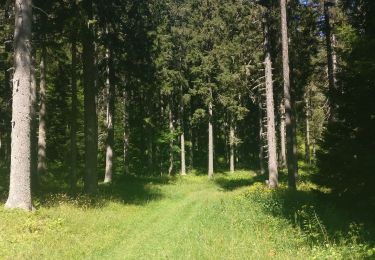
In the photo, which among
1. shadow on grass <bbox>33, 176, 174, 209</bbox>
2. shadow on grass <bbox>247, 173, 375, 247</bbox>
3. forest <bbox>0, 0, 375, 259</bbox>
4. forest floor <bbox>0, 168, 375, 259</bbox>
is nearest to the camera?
forest floor <bbox>0, 168, 375, 259</bbox>

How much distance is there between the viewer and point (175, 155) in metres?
48.7

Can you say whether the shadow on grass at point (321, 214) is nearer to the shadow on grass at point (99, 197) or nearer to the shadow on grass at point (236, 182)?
the shadow on grass at point (99, 197)

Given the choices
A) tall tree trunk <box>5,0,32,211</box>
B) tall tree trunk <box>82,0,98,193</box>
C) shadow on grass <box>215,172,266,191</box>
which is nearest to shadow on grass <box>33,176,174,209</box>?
tall tree trunk <box>82,0,98,193</box>

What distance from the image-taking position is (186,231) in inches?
428

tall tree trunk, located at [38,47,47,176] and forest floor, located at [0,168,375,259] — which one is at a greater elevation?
tall tree trunk, located at [38,47,47,176]

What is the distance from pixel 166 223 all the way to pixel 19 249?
5.09m

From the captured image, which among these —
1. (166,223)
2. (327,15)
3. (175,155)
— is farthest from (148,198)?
(175,155)

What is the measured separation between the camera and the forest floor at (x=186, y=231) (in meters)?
8.45

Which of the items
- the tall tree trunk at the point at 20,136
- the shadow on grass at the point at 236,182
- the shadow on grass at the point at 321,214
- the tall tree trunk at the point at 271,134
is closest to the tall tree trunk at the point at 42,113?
the tall tree trunk at the point at 20,136

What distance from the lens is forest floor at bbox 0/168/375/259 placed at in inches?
333

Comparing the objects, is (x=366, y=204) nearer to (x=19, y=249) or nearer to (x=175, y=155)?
(x=19, y=249)

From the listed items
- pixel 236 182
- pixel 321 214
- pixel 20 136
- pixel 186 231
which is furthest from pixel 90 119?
pixel 236 182

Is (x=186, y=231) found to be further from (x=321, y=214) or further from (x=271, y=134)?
(x=271, y=134)

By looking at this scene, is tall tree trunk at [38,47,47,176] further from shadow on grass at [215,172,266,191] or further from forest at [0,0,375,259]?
shadow on grass at [215,172,266,191]
